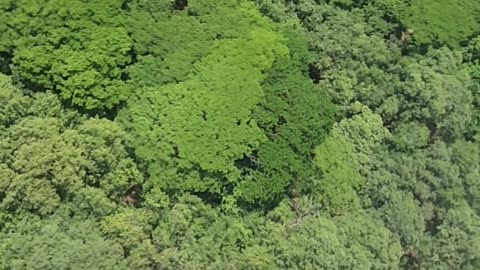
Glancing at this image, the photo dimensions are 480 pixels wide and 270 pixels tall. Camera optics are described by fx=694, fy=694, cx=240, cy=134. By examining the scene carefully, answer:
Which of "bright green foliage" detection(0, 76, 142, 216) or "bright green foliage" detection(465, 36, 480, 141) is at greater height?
"bright green foliage" detection(465, 36, 480, 141)

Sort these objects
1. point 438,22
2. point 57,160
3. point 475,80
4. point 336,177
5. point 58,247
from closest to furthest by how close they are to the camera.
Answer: point 58,247, point 57,160, point 336,177, point 438,22, point 475,80

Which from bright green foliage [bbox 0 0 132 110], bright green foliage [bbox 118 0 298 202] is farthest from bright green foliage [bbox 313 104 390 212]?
bright green foliage [bbox 0 0 132 110]

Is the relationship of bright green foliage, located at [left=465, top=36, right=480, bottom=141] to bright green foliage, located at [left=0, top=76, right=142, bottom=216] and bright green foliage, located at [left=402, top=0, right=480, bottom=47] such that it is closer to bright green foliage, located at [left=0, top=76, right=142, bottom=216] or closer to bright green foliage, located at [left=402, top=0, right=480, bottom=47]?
bright green foliage, located at [left=402, top=0, right=480, bottom=47]

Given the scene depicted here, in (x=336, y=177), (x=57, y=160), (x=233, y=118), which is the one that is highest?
(x=233, y=118)

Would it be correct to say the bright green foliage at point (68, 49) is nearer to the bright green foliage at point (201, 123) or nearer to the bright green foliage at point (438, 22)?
the bright green foliage at point (201, 123)

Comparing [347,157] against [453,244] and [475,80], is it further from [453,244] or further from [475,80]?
[475,80]

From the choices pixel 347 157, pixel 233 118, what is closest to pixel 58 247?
→ pixel 233 118
